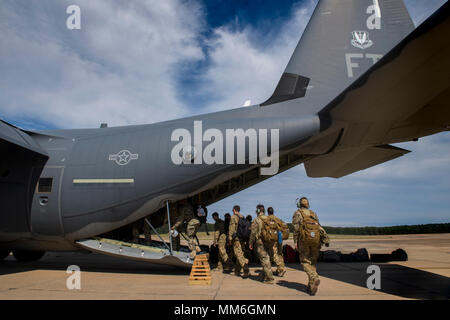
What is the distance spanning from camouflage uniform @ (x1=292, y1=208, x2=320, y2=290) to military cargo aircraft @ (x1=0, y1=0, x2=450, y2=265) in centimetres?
240

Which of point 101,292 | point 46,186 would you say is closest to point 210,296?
point 101,292

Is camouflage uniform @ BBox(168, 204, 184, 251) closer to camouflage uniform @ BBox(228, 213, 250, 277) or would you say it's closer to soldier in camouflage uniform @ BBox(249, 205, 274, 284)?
camouflage uniform @ BBox(228, 213, 250, 277)

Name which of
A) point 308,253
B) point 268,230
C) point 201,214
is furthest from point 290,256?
point 308,253

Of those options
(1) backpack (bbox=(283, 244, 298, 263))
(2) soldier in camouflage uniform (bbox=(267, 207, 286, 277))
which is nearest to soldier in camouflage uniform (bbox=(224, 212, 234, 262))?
(2) soldier in camouflage uniform (bbox=(267, 207, 286, 277))

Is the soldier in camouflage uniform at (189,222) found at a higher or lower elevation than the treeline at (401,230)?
higher

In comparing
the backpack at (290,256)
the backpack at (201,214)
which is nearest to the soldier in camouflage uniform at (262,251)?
the backpack at (201,214)

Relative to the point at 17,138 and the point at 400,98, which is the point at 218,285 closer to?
the point at 400,98

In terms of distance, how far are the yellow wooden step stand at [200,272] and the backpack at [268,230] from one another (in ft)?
5.02

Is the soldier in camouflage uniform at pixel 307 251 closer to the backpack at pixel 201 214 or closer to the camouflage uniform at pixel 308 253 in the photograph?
the camouflage uniform at pixel 308 253

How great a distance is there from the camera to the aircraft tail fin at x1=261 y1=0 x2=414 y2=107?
8773mm

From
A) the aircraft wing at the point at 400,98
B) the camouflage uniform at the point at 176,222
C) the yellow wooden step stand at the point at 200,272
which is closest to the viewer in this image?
the aircraft wing at the point at 400,98

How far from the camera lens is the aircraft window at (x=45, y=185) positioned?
8.58m

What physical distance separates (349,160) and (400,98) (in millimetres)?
4839

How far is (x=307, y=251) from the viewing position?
231 inches
